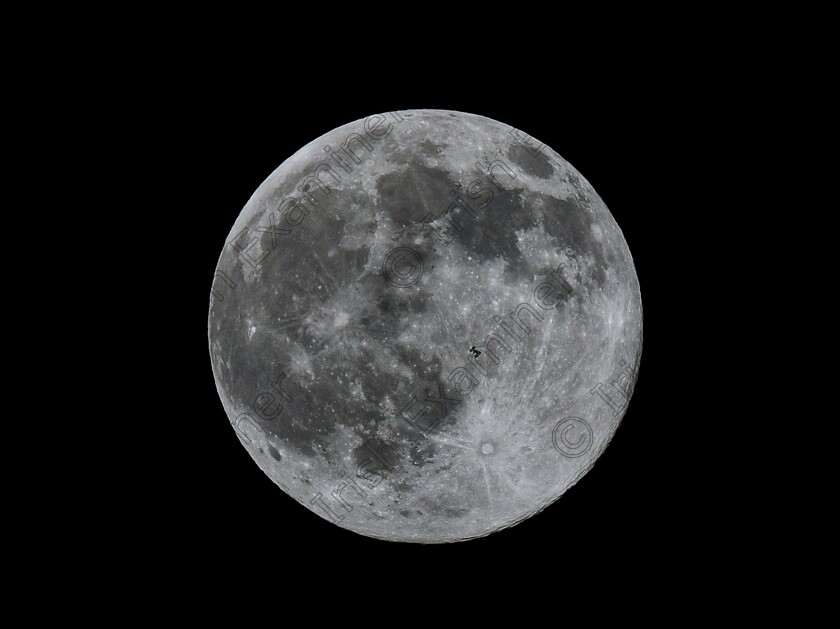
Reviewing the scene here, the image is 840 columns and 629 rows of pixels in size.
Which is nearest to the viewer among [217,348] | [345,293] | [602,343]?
[345,293]

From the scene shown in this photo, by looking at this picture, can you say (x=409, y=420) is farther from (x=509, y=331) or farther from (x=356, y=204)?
(x=356, y=204)

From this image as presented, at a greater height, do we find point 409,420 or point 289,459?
point 409,420

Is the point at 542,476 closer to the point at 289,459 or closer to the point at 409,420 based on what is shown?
the point at 409,420

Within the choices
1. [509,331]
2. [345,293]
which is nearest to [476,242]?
[509,331]

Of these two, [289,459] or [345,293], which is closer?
[345,293]

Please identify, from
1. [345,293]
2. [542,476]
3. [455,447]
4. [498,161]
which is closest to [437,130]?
[498,161]

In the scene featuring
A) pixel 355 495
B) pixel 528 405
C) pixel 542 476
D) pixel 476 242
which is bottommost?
pixel 355 495

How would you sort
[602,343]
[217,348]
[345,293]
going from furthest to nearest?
1. [217,348]
2. [602,343]
3. [345,293]
